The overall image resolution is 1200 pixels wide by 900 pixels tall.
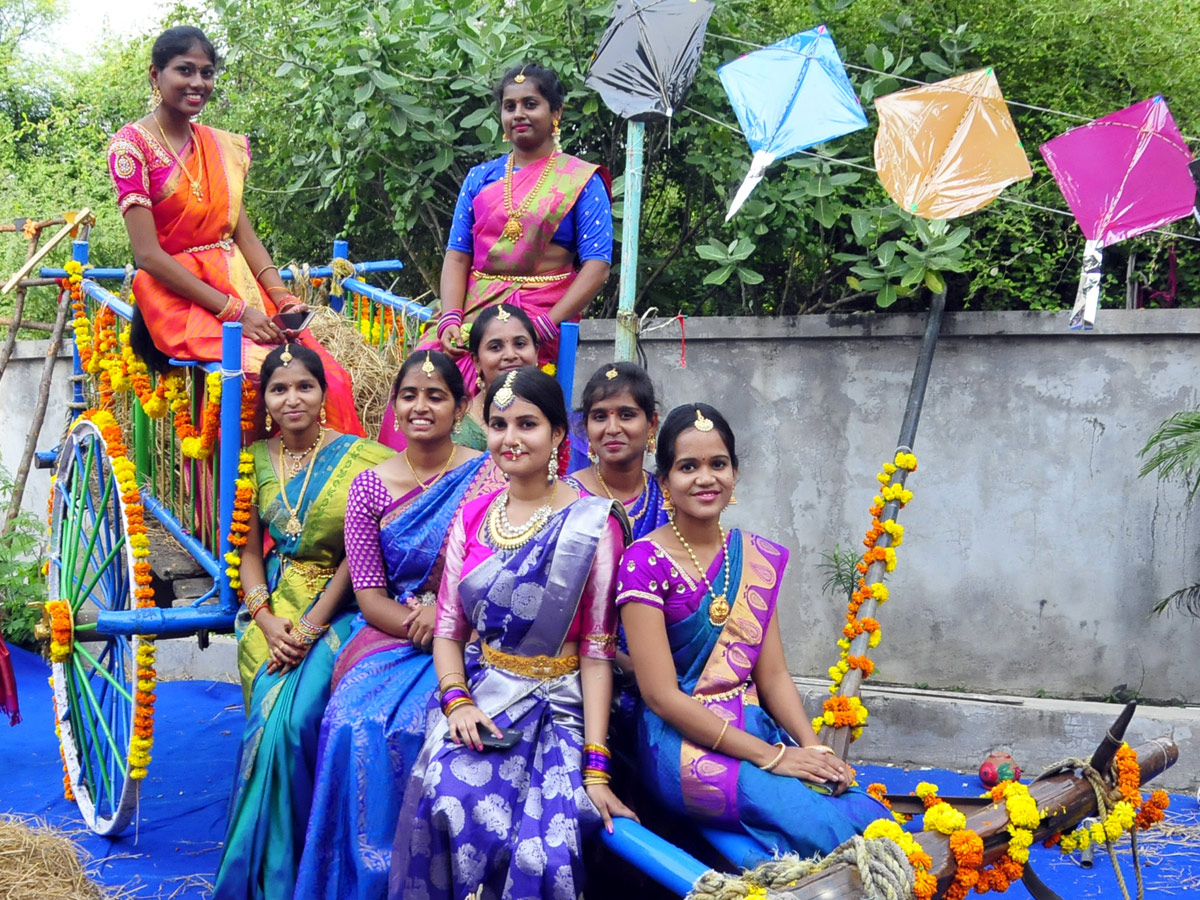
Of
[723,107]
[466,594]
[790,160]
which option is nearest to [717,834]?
Result: [466,594]

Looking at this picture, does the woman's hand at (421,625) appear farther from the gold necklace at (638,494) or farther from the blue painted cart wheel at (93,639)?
the blue painted cart wheel at (93,639)

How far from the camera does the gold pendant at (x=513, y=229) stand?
4035mm

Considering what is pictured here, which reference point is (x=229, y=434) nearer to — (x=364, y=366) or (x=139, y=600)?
(x=139, y=600)

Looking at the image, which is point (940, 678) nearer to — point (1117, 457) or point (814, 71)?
point (1117, 457)

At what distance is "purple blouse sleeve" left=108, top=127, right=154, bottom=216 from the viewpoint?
387cm

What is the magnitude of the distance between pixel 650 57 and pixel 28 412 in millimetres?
5586

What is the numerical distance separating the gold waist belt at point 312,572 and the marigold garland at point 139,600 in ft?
1.82

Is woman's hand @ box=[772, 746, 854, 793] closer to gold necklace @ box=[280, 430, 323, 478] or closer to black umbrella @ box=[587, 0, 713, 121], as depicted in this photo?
gold necklace @ box=[280, 430, 323, 478]

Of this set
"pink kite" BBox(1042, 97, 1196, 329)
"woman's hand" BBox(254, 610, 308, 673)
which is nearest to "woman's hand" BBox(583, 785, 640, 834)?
"woman's hand" BBox(254, 610, 308, 673)

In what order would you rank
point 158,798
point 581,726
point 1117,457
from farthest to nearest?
point 1117,457, point 158,798, point 581,726

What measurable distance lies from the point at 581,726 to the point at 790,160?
12.2 ft

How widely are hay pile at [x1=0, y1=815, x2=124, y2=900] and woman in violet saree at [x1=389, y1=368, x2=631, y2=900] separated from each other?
5.11 ft

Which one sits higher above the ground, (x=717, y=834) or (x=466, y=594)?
(x=466, y=594)

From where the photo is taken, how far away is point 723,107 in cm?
602
